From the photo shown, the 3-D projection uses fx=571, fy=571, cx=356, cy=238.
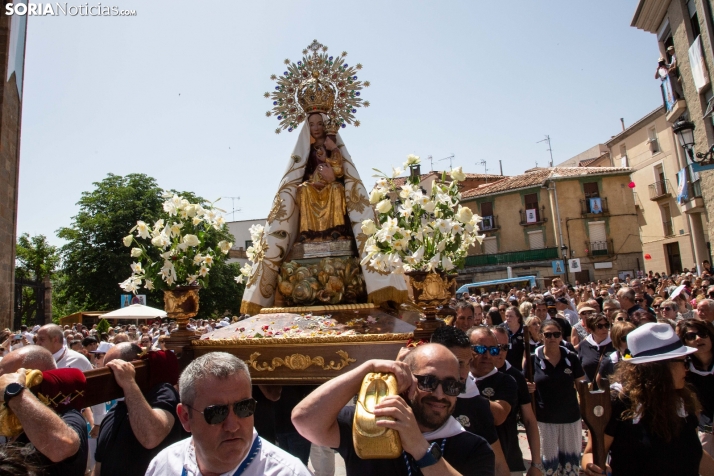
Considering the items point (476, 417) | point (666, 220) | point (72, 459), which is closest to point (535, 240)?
point (666, 220)

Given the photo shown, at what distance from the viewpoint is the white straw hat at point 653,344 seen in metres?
2.96

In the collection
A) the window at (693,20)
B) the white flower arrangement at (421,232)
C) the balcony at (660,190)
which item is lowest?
the white flower arrangement at (421,232)

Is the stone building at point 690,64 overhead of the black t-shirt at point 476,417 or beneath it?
overhead

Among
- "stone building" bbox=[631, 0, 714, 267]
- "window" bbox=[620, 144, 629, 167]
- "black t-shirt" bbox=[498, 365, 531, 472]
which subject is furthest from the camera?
"window" bbox=[620, 144, 629, 167]

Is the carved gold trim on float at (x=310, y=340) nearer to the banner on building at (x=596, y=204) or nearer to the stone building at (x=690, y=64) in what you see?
the stone building at (x=690, y=64)

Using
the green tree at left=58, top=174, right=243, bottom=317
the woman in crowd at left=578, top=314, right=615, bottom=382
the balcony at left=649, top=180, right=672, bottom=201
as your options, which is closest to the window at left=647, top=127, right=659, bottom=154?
the balcony at left=649, top=180, right=672, bottom=201

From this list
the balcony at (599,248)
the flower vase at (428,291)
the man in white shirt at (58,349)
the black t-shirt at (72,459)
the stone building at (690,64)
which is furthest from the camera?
the balcony at (599,248)

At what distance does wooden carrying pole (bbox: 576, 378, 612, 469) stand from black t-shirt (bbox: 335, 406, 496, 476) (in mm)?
642

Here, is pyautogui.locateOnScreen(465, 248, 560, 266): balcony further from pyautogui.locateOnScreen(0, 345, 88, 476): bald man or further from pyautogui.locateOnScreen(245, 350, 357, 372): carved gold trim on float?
pyautogui.locateOnScreen(0, 345, 88, 476): bald man

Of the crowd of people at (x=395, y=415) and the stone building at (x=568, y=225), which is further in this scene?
the stone building at (x=568, y=225)

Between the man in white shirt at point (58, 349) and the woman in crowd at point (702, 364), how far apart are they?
5472 mm

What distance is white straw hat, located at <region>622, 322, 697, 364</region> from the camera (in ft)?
9.72

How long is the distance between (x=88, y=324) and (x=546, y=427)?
2317 cm

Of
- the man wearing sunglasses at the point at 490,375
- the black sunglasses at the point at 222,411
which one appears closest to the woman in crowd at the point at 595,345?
the man wearing sunglasses at the point at 490,375
